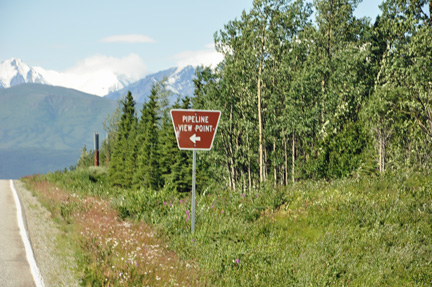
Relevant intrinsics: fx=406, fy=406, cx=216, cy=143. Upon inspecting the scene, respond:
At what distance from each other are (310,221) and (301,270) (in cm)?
234

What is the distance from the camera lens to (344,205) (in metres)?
10.5

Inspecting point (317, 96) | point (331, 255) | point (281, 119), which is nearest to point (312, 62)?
point (317, 96)

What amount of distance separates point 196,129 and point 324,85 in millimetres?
33166

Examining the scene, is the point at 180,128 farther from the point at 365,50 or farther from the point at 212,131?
the point at 365,50

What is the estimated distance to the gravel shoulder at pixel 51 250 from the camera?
763 cm

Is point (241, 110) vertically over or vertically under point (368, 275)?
over

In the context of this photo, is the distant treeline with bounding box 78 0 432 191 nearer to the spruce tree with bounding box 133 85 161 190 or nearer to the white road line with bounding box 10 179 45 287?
the spruce tree with bounding box 133 85 161 190

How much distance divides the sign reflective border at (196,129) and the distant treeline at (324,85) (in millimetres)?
21139

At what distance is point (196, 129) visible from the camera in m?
10.1

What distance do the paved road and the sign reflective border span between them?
4326 mm

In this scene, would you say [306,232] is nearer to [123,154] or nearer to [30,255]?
[30,255]

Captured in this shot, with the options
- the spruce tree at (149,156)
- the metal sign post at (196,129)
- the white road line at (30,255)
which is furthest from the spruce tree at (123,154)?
the metal sign post at (196,129)

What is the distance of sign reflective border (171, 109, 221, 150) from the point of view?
32.9ft

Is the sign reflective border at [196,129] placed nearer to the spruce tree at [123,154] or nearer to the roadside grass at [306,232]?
the roadside grass at [306,232]
